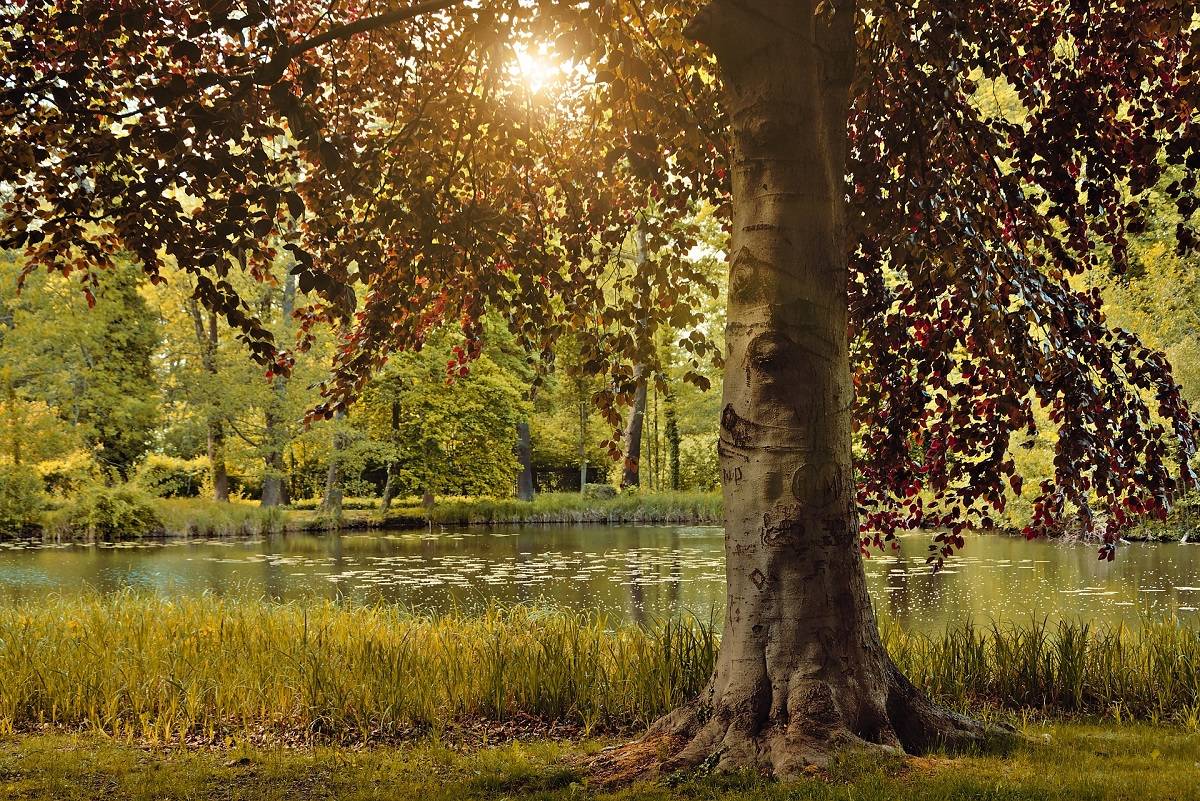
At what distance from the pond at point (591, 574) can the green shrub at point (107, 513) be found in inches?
41.5

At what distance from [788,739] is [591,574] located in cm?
1164

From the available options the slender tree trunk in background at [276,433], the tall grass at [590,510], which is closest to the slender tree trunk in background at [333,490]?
the slender tree trunk in background at [276,433]

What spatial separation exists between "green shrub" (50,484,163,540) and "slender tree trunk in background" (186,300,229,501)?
456 centimetres

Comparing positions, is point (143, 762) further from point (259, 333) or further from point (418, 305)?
point (418, 305)

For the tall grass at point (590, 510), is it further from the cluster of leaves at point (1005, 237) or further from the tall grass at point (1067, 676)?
the cluster of leaves at point (1005, 237)

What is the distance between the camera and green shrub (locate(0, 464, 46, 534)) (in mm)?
20234

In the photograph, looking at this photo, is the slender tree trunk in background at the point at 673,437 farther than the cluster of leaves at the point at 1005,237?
Yes

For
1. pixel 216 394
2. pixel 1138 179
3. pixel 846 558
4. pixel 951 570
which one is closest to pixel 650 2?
pixel 1138 179

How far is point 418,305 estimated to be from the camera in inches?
263

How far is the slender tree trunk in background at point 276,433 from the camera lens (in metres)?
27.3

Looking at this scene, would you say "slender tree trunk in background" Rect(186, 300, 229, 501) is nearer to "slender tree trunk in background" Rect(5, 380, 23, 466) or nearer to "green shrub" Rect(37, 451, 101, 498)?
"green shrub" Rect(37, 451, 101, 498)

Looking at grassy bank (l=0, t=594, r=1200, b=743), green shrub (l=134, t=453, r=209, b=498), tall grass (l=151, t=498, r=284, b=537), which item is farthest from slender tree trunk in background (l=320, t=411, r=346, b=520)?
grassy bank (l=0, t=594, r=1200, b=743)

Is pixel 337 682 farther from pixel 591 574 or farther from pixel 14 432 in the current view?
pixel 14 432

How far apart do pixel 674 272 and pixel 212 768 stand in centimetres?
401
